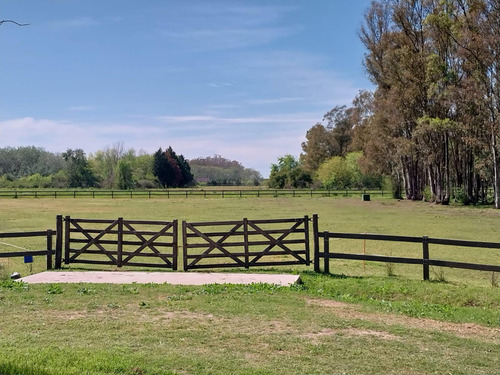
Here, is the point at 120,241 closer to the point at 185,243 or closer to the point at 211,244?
the point at 185,243

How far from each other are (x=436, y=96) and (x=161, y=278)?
46145 millimetres

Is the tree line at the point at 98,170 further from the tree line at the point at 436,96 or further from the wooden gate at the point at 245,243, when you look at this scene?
the wooden gate at the point at 245,243

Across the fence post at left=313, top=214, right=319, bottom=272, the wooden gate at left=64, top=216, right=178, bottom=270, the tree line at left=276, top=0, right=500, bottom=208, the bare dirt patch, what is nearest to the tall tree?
the tree line at left=276, top=0, right=500, bottom=208

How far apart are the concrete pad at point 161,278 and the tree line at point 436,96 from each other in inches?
1456

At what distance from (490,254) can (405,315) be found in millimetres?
11670

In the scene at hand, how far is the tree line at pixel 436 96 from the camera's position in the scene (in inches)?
1762

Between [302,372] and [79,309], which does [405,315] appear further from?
[79,309]

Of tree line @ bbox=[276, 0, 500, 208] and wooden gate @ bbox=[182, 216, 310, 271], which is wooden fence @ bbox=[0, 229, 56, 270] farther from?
tree line @ bbox=[276, 0, 500, 208]

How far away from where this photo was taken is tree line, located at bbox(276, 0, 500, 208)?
4475 cm

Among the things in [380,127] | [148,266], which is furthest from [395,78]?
[148,266]

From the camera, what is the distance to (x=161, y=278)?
1252 cm

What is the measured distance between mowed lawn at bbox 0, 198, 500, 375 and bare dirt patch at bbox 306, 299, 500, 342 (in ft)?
0.06

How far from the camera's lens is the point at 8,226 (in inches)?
1213

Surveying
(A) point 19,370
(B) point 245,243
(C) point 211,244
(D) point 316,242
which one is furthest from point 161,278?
(A) point 19,370
